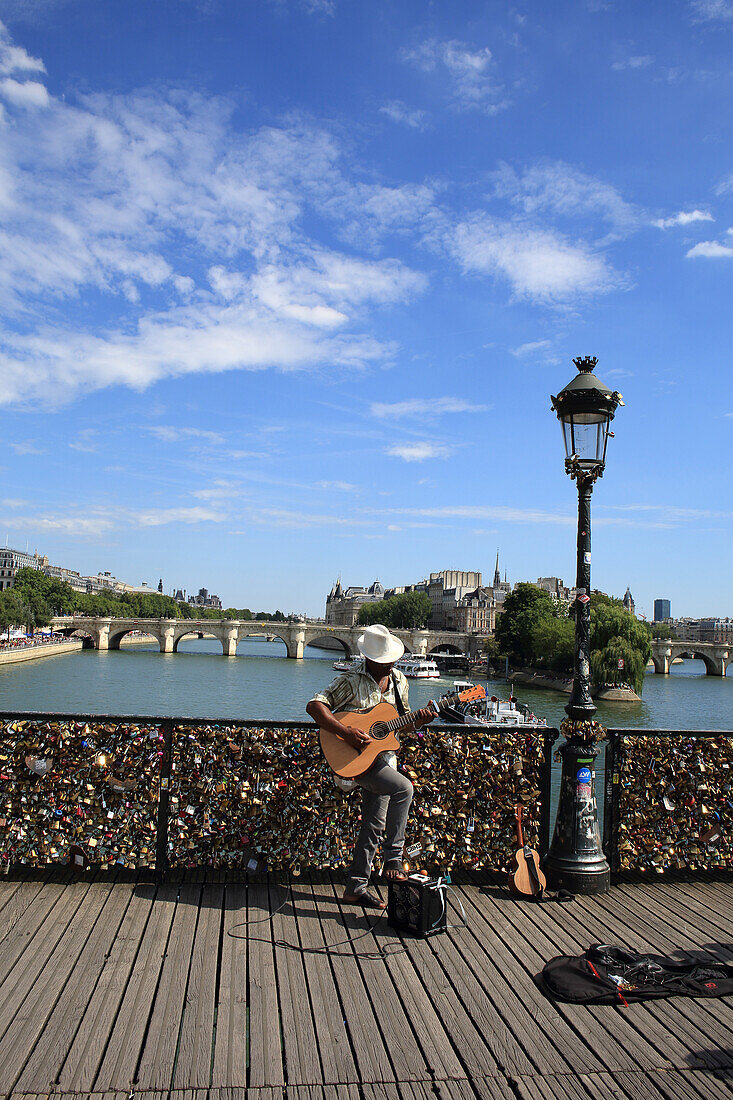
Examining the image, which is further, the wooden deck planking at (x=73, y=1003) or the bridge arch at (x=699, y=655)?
the bridge arch at (x=699, y=655)

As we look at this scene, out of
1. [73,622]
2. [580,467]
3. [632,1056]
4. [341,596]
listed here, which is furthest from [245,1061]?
[341,596]

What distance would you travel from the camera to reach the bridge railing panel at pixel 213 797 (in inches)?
201

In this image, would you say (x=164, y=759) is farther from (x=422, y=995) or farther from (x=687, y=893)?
(x=687, y=893)

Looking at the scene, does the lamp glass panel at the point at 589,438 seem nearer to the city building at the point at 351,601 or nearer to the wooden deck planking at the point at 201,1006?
the wooden deck planking at the point at 201,1006

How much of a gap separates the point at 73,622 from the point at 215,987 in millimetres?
93637

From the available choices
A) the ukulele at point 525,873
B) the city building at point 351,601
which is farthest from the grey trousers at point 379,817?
the city building at point 351,601

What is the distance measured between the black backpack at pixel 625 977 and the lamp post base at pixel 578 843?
1.07 meters

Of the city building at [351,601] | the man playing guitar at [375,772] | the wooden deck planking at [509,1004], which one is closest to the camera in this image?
the wooden deck planking at [509,1004]

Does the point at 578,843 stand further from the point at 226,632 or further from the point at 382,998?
the point at 226,632

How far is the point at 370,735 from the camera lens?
15.7ft

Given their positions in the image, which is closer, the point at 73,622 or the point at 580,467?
the point at 580,467

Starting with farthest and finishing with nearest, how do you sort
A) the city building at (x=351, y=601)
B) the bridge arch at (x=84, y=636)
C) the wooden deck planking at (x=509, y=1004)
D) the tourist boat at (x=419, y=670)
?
the city building at (x=351, y=601) < the bridge arch at (x=84, y=636) < the tourist boat at (x=419, y=670) < the wooden deck planking at (x=509, y=1004)

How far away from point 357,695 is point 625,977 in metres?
1.99

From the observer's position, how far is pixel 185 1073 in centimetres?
307
